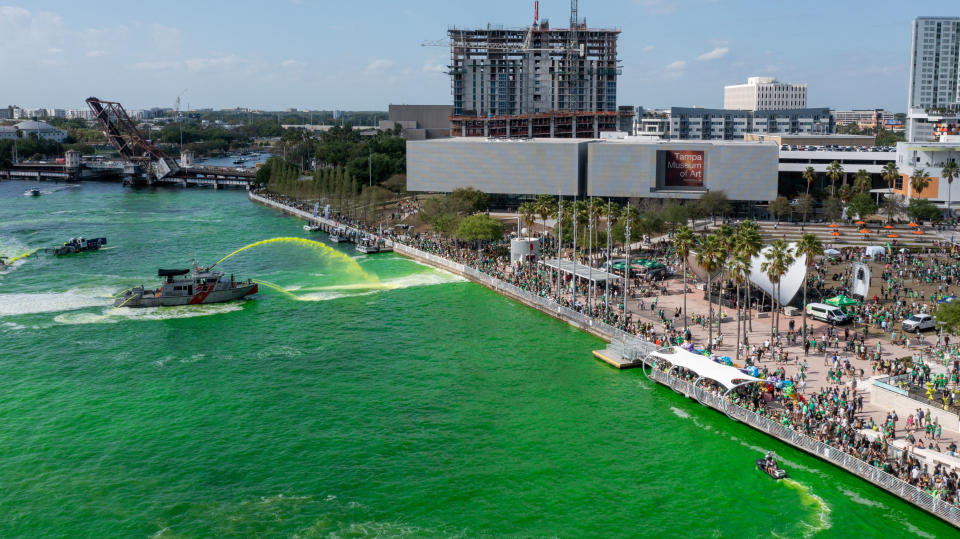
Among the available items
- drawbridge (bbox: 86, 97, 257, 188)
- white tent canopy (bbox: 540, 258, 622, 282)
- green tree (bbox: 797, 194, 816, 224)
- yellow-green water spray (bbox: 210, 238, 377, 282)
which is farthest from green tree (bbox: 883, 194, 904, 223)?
drawbridge (bbox: 86, 97, 257, 188)

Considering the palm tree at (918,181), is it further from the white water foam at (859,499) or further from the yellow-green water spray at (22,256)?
the yellow-green water spray at (22,256)

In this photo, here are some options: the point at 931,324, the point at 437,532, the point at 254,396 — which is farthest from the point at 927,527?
the point at 254,396

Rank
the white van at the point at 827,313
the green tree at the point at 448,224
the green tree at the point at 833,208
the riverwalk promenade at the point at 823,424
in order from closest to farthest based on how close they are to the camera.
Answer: the riverwalk promenade at the point at 823,424 < the white van at the point at 827,313 < the green tree at the point at 448,224 < the green tree at the point at 833,208

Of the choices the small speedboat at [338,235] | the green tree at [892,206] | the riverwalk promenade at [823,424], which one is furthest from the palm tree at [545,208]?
the green tree at [892,206]

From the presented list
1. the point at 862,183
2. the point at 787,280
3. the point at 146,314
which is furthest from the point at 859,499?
the point at 862,183

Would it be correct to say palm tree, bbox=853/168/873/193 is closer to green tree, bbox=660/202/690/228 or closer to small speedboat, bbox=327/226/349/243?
green tree, bbox=660/202/690/228

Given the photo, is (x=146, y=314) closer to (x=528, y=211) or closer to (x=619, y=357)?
(x=619, y=357)
